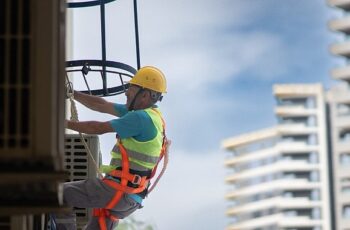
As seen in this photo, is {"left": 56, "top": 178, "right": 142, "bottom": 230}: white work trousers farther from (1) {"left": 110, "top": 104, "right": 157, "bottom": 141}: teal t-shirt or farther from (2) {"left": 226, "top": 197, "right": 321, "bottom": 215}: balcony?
(2) {"left": 226, "top": 197, "right": 321, "bottom": 215}: balcony

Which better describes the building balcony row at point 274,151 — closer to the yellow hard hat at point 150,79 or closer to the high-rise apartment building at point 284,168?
the high-rise apartment building at point 284,168

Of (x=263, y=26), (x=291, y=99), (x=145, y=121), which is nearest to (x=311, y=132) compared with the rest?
(x=291, y=99)

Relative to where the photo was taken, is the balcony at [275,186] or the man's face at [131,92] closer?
the man's face at [131,92]

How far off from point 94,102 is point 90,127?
0.89 ft

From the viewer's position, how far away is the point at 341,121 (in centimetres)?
3975

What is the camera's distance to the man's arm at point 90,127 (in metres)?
2.67

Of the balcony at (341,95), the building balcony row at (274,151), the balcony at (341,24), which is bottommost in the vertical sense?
the building balcony row at (274,151)

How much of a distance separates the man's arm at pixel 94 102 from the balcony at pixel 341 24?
115 ft

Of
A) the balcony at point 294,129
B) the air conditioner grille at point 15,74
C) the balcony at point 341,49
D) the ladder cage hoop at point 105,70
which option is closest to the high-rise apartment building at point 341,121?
the balcony at point 341,49

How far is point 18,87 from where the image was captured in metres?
1.24

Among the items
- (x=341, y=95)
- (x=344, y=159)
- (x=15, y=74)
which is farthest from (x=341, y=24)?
(x=15, y=74)

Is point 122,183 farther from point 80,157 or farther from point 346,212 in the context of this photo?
point 346,212

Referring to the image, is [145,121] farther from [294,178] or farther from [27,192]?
[294,178]

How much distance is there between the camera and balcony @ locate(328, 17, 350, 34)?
3734 centimetres
